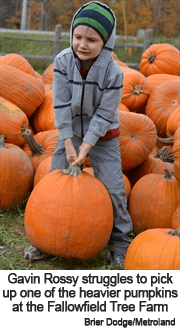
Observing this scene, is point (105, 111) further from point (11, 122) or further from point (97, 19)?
point (11, 122)

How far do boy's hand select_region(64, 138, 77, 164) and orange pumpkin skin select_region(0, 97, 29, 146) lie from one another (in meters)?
1.28

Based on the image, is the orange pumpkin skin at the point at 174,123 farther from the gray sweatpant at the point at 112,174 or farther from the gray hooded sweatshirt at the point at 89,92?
the gray hooded sweatshirt at the point at 89,92

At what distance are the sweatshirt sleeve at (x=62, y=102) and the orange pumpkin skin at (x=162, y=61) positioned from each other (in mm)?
3215

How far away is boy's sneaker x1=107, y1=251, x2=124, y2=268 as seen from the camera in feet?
10.1

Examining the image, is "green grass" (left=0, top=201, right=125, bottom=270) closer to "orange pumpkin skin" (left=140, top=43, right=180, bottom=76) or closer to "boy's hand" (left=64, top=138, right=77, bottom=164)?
"boy's hand" (left=64, top=138, right=77, bottom=164)

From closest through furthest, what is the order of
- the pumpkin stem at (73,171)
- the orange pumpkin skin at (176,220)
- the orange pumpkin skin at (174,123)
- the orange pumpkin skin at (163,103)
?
the pumpkin stem at (73,171) → the orange pumpkin skin at (176,220) → the orange pumpkin skin at (174,123) → the orange pumpkin skin at (163,103)

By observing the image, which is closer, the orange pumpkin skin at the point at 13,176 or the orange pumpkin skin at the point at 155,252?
the orange pumpkin skin at the point at 155,252

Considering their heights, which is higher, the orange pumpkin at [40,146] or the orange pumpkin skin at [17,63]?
the orange pumpkin skin at [17,63]

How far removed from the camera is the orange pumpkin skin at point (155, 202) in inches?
140

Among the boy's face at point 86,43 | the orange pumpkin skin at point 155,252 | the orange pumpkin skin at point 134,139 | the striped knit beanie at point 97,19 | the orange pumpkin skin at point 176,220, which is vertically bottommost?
the orange pumpkin skin at point 176,220

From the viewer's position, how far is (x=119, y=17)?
17531 mm

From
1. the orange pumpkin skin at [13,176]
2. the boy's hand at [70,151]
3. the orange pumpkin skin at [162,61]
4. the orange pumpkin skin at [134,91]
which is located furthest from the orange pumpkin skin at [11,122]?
the orange pumpkin skin at [162,61]

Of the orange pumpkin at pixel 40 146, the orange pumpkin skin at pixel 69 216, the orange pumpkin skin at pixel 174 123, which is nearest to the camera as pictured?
the orange pumpkin skin at pixel 69 216

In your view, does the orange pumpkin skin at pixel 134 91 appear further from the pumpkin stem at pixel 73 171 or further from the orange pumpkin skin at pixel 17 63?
the pumpkin stem at pixel 73 171
